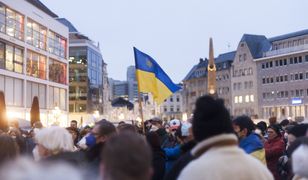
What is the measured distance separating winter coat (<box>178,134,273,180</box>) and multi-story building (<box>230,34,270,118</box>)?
303 ft

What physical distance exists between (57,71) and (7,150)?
52.1 m

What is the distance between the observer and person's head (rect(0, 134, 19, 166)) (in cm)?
495

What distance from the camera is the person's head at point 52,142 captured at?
576 centimetres

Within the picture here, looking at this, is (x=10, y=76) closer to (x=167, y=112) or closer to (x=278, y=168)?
(x=278, y=168)

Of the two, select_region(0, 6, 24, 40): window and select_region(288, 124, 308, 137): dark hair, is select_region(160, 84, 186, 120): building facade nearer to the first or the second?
select_region(0, 6, 24, 40): window

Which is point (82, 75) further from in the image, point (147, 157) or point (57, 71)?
point (147, 157)

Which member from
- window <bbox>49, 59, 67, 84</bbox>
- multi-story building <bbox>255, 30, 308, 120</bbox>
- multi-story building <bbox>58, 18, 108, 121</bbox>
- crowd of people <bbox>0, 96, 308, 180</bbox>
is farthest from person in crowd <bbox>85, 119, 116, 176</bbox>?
multi-story building <bbox>58, 18, 108, 121</bbox>

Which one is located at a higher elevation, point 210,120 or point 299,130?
point 210,120

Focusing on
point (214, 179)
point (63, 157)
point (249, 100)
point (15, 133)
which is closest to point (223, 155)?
point (214, 179)

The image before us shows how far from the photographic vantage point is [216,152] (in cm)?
405

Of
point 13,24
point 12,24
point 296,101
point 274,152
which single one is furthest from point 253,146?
point 296,101

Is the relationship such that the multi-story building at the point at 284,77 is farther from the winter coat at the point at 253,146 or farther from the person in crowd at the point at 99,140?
the person in crowd at the point at 99,140

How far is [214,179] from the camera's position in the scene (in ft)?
12.8

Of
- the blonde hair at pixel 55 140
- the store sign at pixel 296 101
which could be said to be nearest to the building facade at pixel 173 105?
the store sign at pixel 296 101
